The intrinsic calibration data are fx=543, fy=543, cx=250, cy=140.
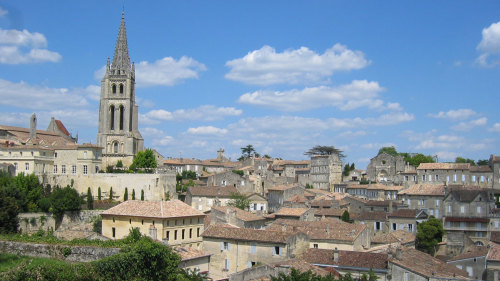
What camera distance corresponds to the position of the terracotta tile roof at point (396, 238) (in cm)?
5127

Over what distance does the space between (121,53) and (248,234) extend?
5270cm

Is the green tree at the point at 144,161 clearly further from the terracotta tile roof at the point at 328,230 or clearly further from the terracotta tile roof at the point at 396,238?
the terracotta tile roof at the point at 396,238

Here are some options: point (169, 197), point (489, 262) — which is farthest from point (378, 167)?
point (489, 262)

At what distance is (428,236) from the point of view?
54.3 meters

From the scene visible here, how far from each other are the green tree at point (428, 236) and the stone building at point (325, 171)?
36.6m

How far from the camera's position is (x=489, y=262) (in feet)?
148

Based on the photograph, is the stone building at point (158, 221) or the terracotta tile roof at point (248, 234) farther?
the stone building at point (158, 221)

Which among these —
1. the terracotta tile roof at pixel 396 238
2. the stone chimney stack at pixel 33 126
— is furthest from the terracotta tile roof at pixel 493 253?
the stone chimney stack at pixel 33 126

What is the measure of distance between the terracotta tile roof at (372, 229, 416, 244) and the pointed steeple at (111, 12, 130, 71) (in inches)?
1978

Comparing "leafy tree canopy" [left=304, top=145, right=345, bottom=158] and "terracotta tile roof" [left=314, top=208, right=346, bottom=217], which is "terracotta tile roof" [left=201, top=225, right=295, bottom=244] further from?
"leafy tree canopy" [left=304, top=145, right=345, bottom=158]

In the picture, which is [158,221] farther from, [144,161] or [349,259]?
[144,161]

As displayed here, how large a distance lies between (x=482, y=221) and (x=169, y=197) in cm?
3552

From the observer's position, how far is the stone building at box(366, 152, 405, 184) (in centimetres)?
9169

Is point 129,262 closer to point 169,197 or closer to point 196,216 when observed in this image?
point 196,216
